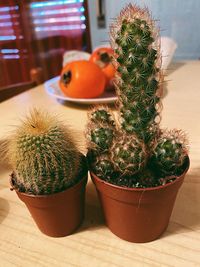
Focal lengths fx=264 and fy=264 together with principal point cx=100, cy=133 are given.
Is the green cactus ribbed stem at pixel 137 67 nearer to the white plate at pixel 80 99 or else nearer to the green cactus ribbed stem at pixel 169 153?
→ the green cactus ribbed stem at pixel 169 153

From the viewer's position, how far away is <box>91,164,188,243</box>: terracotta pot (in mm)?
337

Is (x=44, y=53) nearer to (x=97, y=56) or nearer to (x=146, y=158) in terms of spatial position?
(x=97, y=56)

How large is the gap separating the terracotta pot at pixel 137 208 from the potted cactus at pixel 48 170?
0.04 m

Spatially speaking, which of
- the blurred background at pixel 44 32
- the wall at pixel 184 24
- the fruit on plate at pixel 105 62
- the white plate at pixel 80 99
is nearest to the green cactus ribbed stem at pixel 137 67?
the white plate at pixel 80 99

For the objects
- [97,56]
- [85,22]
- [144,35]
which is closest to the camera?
[144,35]

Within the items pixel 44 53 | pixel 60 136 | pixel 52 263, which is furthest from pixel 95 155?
pixel 44 53

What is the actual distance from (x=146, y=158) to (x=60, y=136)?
4.8 inches

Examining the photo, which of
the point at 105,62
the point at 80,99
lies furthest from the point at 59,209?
the point at 105,62

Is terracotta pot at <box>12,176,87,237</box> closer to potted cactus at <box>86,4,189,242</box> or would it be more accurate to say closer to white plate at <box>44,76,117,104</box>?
potted cactus at <box>86,4,189,242</box>

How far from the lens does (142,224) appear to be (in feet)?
1.21

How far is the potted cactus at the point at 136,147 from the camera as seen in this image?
33 cm

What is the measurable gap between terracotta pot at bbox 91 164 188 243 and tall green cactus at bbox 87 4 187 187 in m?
Answer: 0.02

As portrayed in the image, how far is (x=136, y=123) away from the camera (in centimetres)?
36

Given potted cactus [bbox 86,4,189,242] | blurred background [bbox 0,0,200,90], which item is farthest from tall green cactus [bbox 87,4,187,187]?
blurred background [bbox 0,0,200,90]
